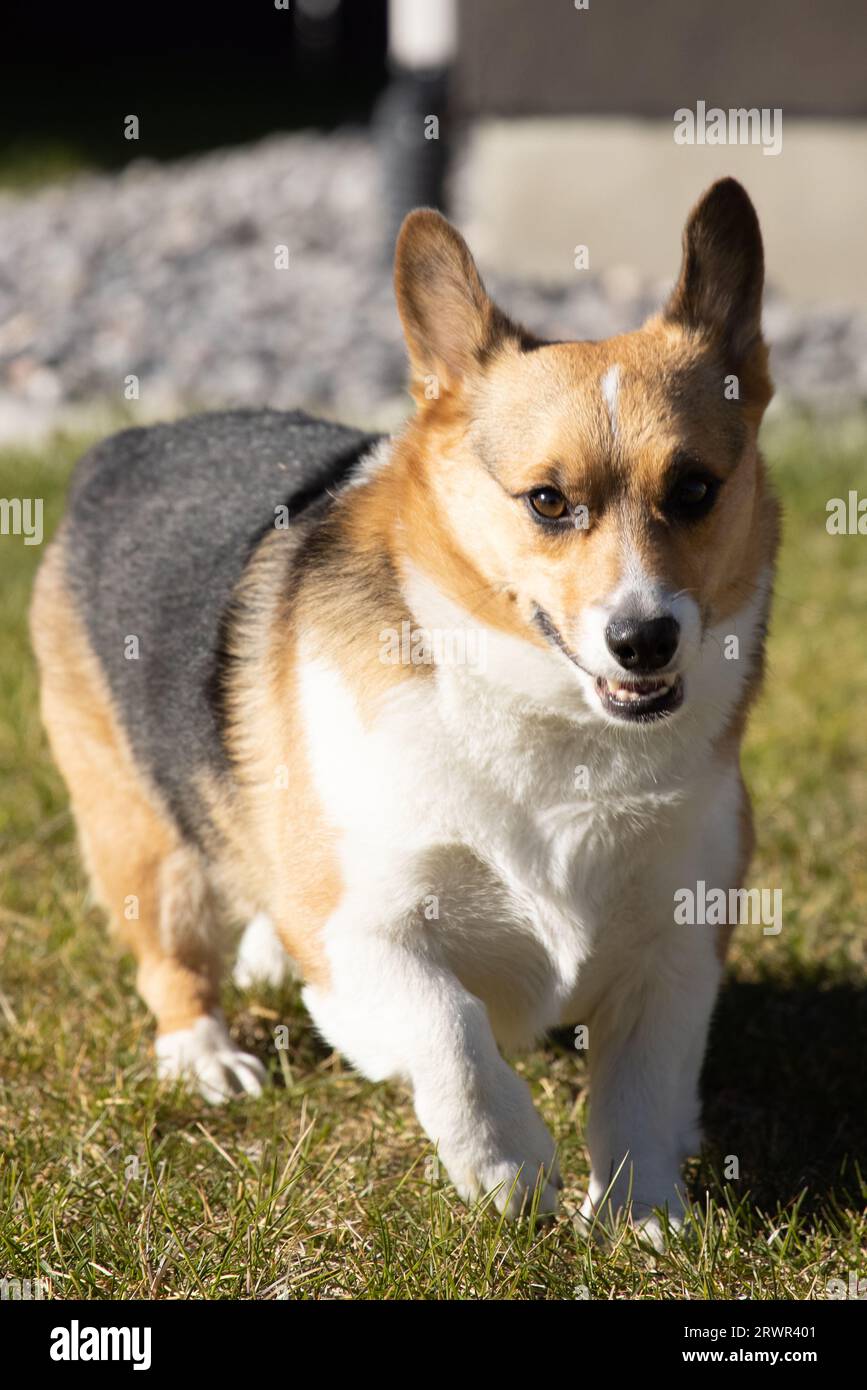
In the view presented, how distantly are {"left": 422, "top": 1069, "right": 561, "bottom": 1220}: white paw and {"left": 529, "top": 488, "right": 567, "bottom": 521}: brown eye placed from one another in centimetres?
111

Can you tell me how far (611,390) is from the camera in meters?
3.40

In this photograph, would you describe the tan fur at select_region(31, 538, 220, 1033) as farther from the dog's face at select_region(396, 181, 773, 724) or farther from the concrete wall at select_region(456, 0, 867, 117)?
the concrete wall at select_region(456, 0, 867, 117)

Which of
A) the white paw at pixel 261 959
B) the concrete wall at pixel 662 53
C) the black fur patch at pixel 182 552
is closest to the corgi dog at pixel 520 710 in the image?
the black fur patch at pixel 182 552

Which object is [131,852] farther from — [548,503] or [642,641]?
[642,641]

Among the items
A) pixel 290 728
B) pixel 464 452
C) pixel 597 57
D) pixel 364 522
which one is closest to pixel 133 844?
pixel 290 728

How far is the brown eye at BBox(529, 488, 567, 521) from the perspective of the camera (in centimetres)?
335

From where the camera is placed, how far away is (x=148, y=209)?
13250 mm

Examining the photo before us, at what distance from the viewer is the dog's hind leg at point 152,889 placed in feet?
14.1

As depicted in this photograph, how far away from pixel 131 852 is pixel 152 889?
0.12 m

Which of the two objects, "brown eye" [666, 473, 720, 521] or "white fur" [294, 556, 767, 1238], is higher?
"brown eye" [666, 473, 720, 521]

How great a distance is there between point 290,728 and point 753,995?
1652 mm

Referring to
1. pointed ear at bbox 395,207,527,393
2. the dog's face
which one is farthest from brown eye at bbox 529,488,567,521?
pointed ear at bbox 395,207,527,393

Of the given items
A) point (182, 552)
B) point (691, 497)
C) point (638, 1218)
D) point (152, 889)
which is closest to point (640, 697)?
point (691, 497)

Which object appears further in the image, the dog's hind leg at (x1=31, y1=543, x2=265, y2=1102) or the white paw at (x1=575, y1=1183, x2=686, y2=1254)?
the dog's hind leg at (x1=31, y1=543, x2=265, y2=1102)
